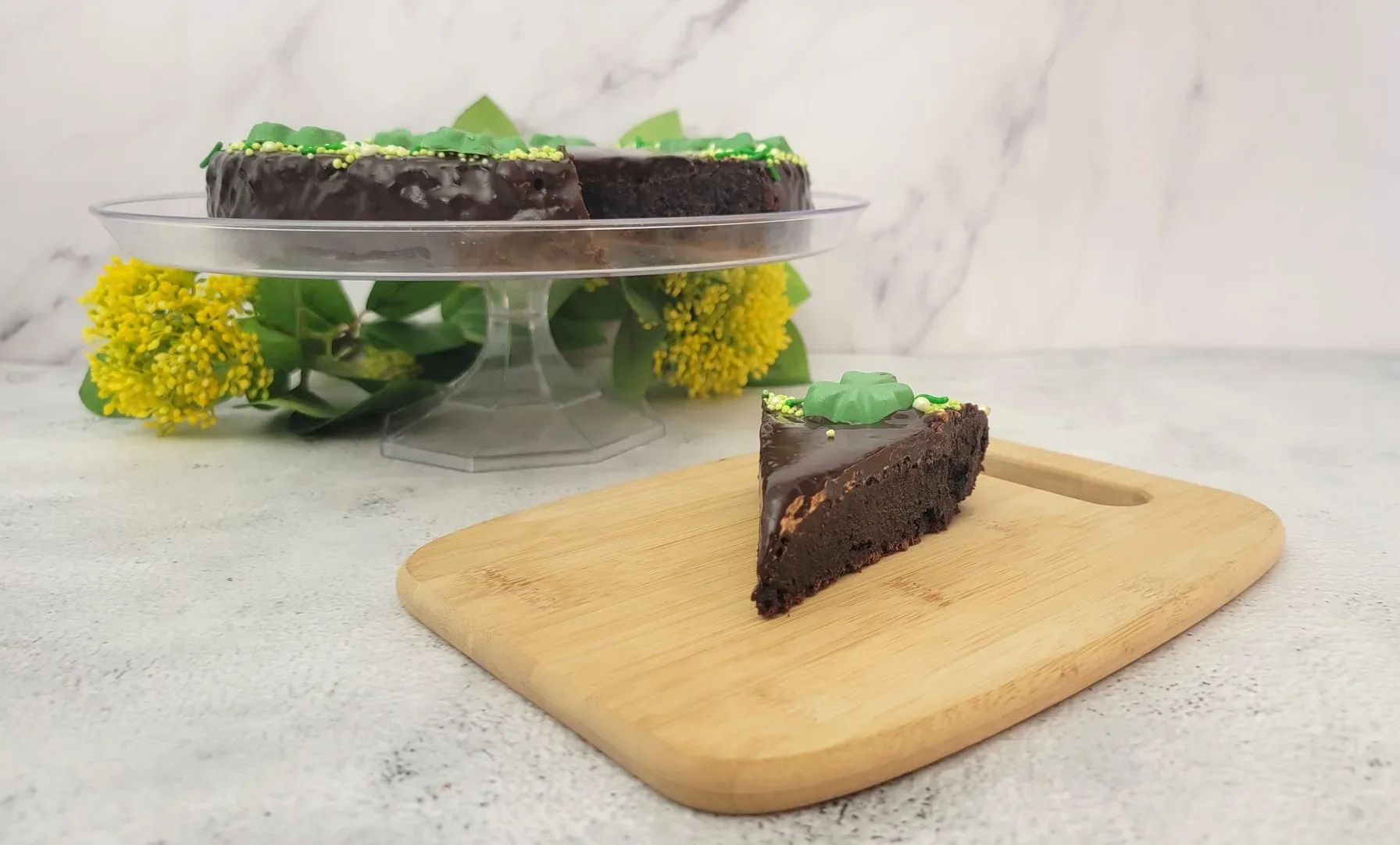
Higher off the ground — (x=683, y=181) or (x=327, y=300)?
(x=683, y=181)

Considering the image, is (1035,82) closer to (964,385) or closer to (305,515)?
(964,385)

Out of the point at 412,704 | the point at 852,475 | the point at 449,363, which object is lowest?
the point at 412,704

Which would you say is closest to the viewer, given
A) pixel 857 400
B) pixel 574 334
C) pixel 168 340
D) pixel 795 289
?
pixel 857 400

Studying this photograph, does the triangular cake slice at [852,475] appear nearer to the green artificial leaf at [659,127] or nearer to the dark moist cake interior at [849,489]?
the dark moist cake interior at [849,489]

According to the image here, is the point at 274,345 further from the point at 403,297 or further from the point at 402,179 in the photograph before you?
the point at 402,179

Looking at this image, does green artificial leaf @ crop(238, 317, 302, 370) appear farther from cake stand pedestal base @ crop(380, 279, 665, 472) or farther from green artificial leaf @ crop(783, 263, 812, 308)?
green artificial leaf @ crop(783, 263, 812, 308)

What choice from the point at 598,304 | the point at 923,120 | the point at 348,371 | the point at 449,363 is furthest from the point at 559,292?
the point at 923,120

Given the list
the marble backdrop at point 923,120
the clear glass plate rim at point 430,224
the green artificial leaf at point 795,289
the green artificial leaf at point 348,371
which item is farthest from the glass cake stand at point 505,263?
the marble backdrop at point 923,120

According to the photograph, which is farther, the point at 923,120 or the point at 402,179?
the point at 923,120

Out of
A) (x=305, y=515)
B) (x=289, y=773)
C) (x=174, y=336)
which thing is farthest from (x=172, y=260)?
(x=289, y=773)
